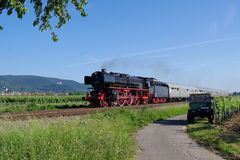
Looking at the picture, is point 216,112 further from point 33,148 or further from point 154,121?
point 33,148

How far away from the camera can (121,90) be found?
47.3 metres

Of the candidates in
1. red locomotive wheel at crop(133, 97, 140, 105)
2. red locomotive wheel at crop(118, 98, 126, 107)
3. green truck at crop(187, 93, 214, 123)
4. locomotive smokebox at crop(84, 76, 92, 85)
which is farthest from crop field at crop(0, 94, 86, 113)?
green truck at crop(187, 93, 214, 123)

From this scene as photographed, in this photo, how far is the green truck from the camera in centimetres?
3247

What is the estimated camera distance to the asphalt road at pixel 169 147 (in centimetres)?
1627

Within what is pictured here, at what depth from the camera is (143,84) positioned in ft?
184

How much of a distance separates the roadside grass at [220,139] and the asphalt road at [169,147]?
531 millimetres

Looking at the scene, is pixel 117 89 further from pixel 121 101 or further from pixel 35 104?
pixel 35 104

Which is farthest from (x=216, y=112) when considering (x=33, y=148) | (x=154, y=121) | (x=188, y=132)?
(x=33, y=148)

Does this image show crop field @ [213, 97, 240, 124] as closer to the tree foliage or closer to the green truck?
the green truck

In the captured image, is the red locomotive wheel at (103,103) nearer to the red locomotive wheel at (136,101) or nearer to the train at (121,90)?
the train at (121,90)

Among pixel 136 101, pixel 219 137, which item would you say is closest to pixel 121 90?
pixel 136 101

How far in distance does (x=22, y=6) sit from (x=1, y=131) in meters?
4.21

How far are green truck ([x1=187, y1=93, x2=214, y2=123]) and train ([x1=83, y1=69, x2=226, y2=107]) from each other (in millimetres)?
12359

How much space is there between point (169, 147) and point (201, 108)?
14.7 meters
